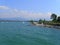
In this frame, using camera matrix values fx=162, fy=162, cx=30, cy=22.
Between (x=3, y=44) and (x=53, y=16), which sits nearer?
(x=3, y=44)

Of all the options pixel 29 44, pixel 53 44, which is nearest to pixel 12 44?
pixel 29 44

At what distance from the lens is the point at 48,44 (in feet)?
89.6

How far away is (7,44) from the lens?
26.7 metres

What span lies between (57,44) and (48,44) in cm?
152

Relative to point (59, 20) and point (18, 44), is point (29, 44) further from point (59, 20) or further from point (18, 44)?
point (59, 20)

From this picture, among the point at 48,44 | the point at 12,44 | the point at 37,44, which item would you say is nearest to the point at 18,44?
the point at 12,44

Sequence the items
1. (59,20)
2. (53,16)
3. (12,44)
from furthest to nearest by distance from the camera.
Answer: (53,16) < (59,20) < (12,44)

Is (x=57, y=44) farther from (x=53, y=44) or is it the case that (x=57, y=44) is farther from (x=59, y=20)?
(x=59, y=20)

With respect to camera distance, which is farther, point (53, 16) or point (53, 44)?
point (53, 16)

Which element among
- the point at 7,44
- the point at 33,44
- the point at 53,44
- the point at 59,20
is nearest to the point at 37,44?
the point at 33,44

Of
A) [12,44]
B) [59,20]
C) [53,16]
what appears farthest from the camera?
[53,16]

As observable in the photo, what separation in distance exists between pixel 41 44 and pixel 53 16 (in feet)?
250

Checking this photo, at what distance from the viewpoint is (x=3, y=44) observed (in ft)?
87.7

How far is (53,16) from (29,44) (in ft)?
253
